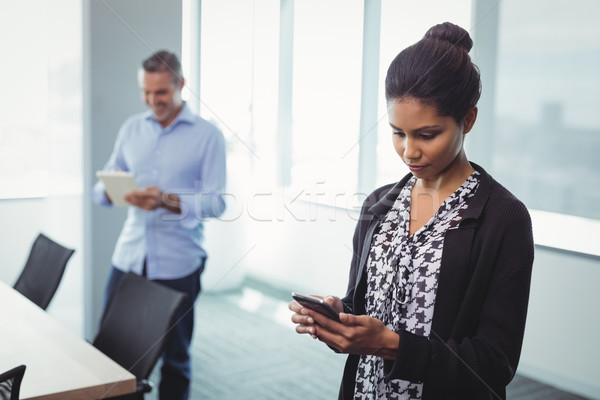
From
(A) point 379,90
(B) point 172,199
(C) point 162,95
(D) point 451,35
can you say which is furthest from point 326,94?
(D) point 451,35

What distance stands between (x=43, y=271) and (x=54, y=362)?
86cm

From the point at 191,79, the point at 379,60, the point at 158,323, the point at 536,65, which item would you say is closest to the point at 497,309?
the point at 158,323

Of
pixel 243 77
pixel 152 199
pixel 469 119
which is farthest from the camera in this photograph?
pixel 243 77

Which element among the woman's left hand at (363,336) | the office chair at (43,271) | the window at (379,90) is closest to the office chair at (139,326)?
the office chair at (43,271)

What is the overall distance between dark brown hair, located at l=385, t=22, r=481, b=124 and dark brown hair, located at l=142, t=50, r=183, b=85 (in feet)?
4.60

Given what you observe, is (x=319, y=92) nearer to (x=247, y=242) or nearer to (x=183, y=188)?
(x=247, y=242)

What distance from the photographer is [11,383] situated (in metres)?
1.03

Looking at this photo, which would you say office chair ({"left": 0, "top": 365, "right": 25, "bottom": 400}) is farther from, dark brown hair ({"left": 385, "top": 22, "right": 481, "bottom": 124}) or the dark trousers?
the dark trousers

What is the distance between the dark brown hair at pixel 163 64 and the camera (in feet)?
7.45

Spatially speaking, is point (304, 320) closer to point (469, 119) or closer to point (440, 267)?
point (440, 267)

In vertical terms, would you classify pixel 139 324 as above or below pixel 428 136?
below

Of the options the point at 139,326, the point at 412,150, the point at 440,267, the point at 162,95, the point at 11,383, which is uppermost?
the point at 162,95

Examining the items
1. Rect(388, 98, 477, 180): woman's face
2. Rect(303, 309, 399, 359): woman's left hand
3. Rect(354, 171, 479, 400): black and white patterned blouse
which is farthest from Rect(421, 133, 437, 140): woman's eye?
Rect(303, 309, 399, 359): woman's left hand

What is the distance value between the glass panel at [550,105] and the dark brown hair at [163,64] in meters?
1.60
